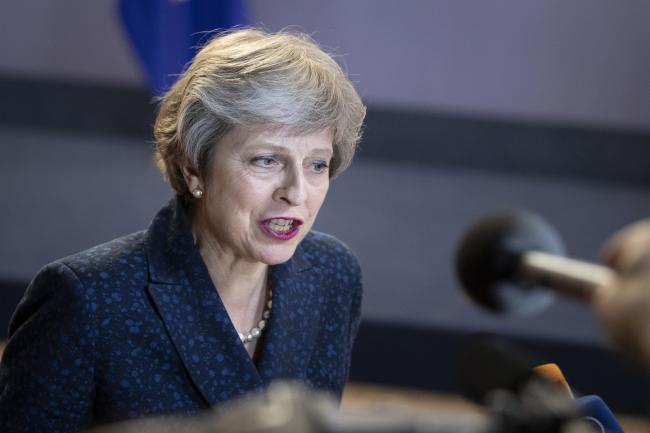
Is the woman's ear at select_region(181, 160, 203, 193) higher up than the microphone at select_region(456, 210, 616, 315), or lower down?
lower down

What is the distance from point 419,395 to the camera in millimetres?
4621

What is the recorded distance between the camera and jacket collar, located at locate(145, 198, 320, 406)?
1.99m

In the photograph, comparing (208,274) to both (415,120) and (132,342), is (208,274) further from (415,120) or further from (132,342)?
(415,120)

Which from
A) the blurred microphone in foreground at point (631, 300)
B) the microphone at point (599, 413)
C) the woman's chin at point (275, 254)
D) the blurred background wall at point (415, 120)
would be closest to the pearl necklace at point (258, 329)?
the woman's chin at point (275, 254)

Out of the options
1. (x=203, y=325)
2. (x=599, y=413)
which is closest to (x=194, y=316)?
(x=203, y=325)

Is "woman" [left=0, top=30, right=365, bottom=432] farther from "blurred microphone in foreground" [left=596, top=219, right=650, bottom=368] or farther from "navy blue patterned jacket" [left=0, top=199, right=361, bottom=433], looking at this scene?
"blurred microphone in foreground" [left=596, top=219, right=650, bottom=368]

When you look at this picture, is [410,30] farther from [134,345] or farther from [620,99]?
[134,345]

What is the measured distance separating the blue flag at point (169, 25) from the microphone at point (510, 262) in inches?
159

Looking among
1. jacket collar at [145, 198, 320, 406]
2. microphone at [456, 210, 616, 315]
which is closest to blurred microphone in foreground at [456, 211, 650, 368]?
microphone at [456, 210, 616, 315]

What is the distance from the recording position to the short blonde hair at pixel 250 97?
200 cm

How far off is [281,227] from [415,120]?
3.95m

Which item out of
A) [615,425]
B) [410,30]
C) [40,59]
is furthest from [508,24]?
[615,425]

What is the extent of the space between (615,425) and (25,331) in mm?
1036

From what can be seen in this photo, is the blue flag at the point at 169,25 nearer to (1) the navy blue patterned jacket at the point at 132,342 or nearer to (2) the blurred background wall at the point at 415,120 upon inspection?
(2) the blurred background wall at the point at 415,120
